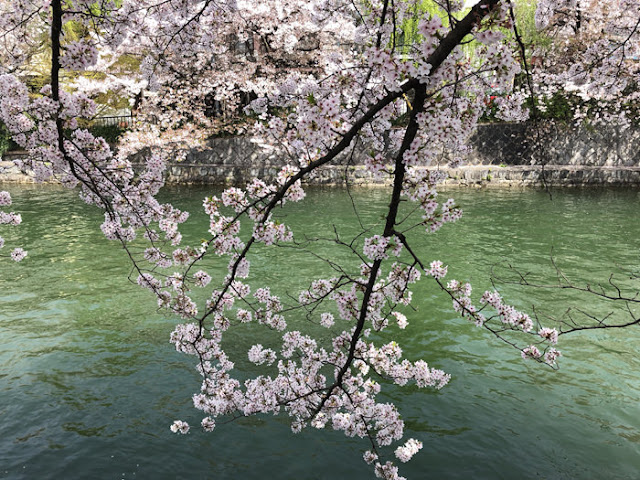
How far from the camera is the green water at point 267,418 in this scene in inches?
181

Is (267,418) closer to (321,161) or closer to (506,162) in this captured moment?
(321,161)

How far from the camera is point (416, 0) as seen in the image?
13.1 feet

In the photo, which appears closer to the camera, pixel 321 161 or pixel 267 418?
pixel 321 161

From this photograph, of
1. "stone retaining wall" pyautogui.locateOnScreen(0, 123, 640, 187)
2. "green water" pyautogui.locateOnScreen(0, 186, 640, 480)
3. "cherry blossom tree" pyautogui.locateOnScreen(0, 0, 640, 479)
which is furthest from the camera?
"stone retaining wall" pyautogui.locateOnScreen(0, 123, 640, 187)

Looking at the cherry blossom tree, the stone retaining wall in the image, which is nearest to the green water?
the cherry blossom tree

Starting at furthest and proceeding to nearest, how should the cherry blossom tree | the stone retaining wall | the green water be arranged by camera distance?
the stone retaining wall < the green water < the cherry blossom tree

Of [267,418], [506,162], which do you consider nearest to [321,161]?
[267,418]

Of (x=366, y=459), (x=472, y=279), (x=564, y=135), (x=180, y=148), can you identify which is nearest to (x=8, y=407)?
(x=366, y=459)

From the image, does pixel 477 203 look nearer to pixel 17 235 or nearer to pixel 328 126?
pixel 17 235

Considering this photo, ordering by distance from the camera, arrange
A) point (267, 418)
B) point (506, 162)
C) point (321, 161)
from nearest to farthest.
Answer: point (321, 161)
point (267, 418)
point (506, 162)

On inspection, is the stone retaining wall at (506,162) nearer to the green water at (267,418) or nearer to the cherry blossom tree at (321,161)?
the green water at (267,418)

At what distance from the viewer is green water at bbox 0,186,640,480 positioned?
4.59 m

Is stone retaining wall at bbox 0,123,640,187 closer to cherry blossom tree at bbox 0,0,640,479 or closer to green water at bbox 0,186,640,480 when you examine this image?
green water at bbox 0,186,640,480

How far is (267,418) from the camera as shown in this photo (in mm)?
5273
